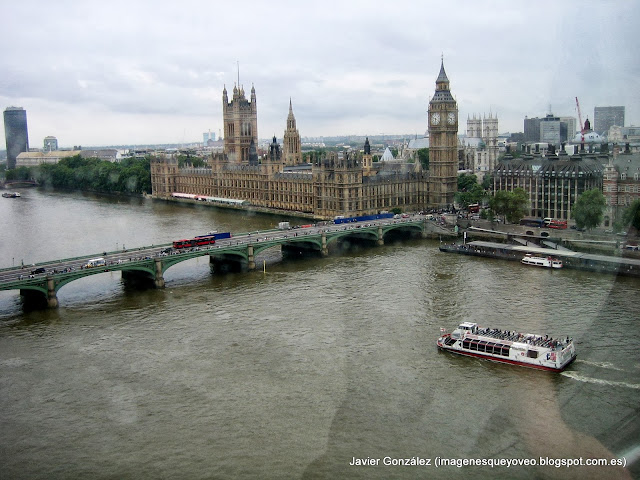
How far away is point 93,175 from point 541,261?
2492 inches

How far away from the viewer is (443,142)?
49781 millimetres

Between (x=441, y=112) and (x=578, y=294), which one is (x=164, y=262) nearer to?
(x=578, y=294)

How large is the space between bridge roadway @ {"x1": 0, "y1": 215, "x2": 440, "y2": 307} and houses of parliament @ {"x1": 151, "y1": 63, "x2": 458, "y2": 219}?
254 inches

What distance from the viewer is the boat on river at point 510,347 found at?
18.4 meters

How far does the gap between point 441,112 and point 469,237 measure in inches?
567

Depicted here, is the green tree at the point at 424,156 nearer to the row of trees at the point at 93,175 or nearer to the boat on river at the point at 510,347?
the row of trees at the point at 93,175

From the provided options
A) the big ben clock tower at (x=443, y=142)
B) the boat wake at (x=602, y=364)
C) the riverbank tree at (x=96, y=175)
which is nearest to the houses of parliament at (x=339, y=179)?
the big ben clock tower at (x=443, y=142)

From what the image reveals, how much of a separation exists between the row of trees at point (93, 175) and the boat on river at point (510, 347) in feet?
199

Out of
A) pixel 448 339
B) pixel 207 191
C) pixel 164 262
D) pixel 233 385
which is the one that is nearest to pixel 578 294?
pixel 448 339

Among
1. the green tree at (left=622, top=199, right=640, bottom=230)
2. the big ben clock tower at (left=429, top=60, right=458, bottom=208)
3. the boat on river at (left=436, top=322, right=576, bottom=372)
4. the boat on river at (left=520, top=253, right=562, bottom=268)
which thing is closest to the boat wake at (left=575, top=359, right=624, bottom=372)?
the boat on river at (left=436, top=322, right=576, bottom=372)

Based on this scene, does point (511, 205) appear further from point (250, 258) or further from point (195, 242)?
point (195, 242)

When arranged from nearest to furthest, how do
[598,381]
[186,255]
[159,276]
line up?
1. [598,381]
2. [159,276]
3. [186,255]

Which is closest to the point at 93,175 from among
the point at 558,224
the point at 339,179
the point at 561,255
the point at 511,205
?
the point at 339,179

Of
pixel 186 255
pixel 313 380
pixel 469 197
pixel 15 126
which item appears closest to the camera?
pixel 313 380
